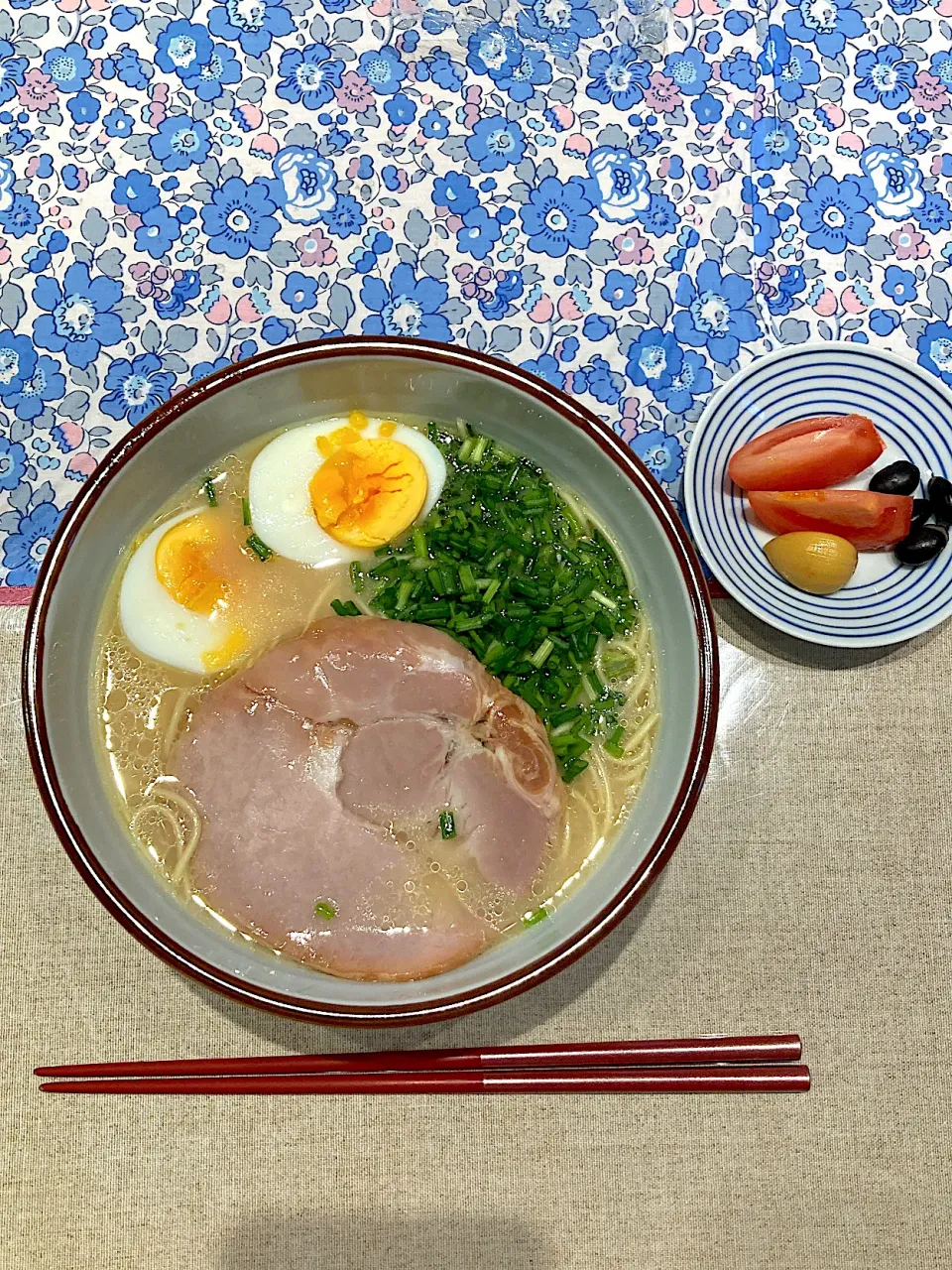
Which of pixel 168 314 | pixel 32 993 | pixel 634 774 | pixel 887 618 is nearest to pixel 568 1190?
pixel 634 774

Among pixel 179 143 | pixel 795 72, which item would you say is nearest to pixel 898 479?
pixel 795 72

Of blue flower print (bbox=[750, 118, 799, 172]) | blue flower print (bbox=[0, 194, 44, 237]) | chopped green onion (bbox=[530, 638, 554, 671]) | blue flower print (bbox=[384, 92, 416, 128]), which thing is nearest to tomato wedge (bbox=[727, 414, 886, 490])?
chopped green onion (bbox=[530, 638, 554, 671])

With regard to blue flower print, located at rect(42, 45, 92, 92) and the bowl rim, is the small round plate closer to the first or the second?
the bowl rim

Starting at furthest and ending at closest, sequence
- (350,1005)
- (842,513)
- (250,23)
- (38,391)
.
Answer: (250,23), (38,391), (842,513), (350,1005)

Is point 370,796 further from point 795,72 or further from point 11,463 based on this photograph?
point 795,72

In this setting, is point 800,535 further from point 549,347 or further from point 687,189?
point 687,189

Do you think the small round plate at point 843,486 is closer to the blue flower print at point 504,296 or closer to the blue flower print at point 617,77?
the blue flower print at point 504,296
